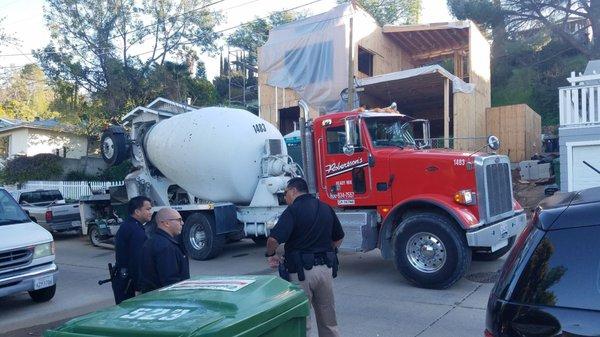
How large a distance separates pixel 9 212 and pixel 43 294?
1.34 meters

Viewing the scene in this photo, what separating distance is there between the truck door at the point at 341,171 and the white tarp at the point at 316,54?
11467mm

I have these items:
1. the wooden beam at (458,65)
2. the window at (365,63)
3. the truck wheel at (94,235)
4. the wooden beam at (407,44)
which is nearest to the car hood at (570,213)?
the truck wheel at (94,235)

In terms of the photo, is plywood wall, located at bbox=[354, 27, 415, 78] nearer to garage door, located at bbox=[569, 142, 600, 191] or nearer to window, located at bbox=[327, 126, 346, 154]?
garage door, located at bbox=[569, 142, 600, 191]

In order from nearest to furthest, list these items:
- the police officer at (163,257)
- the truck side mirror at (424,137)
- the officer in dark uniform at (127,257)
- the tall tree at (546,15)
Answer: the police officer at (163,257), the officer in dark uniform at (127,257), the truck side mirror at (424,137), the tall tree at (546,15)

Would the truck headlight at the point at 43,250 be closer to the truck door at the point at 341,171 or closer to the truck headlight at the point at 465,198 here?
the truck door at the point at 341,171

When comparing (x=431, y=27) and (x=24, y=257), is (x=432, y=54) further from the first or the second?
(x=24, y=257)

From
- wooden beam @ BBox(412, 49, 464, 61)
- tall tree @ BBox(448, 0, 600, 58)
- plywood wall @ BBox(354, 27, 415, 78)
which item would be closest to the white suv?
plywood wall @ BBox(354, 27, 415, 78)

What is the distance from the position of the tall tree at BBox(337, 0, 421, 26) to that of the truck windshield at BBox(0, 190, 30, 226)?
37021 mm

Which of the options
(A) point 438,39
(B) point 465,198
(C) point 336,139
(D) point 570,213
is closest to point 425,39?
(A) point 438,39

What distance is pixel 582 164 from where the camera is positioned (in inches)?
512

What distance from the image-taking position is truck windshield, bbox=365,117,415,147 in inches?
360

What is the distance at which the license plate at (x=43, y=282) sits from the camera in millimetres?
7812

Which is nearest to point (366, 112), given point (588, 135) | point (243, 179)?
point (243, 179)

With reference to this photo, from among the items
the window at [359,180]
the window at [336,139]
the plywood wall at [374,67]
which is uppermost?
the plywood wall at [374,67]
